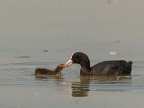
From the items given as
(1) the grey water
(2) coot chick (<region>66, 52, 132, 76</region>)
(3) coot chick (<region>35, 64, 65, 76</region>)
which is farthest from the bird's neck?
(3) coot chick (<region>35, 64, 65, 76</region>)

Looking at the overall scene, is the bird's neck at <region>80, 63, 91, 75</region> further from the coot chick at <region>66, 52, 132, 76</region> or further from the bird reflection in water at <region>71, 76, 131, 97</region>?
the bird reflection in water at <region>71, 76, 131, 97</region>

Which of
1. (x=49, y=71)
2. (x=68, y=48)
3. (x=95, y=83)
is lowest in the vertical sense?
(x=95, y=83)

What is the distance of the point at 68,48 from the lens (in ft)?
63.3

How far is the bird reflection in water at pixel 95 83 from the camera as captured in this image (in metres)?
14.3

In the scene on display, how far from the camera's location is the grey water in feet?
44.2

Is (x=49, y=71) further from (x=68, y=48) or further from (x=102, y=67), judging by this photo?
(x=68, y=48)

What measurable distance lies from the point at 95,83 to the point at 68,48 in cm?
385

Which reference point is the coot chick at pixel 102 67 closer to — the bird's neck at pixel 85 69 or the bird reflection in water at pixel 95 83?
the bird's neck at pixel 85 69

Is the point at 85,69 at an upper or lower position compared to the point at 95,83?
upper

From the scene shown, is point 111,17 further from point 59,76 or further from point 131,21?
point 59,76

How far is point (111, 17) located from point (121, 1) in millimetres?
4061

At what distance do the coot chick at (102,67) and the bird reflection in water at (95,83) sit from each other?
0.24 m

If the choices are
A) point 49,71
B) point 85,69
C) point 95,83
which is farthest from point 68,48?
point 95,83

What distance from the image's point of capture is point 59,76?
16.6m
